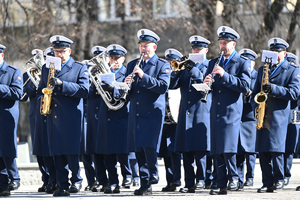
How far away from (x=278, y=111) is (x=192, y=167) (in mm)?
1609

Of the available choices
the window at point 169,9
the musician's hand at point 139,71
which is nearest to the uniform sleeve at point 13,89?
the musician's hand at point 139,71

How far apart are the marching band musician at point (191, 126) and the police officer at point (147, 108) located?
77 centimetres

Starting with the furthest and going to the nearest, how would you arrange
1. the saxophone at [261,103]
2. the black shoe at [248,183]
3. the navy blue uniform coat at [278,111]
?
the black shoe at [248,183], the navy blue uniform coat at [278,111], the saxophone at [261,103]

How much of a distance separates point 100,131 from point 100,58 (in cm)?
125

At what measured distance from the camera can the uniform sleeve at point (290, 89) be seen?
1034 cm

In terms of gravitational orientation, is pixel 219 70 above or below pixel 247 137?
above

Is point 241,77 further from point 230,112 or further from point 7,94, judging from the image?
point 7,94

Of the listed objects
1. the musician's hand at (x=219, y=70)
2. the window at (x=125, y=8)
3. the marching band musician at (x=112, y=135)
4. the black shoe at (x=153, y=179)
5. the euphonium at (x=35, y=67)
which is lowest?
the black shoe at (x=153, y=179)

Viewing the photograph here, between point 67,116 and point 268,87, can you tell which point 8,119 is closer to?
point 67,116

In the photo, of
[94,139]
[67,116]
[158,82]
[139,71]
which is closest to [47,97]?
[67,116]

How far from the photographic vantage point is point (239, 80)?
9.98 metres

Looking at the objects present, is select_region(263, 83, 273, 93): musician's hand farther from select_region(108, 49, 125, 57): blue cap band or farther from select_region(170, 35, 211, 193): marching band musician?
select_region(108, 49, 125, 57): blue cap band

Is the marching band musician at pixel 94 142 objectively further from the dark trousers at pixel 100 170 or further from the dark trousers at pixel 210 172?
the dark trousers at pixel 210 172

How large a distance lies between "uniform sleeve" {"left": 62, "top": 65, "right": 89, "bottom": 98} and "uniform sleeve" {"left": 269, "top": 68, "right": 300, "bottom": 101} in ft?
9.25
